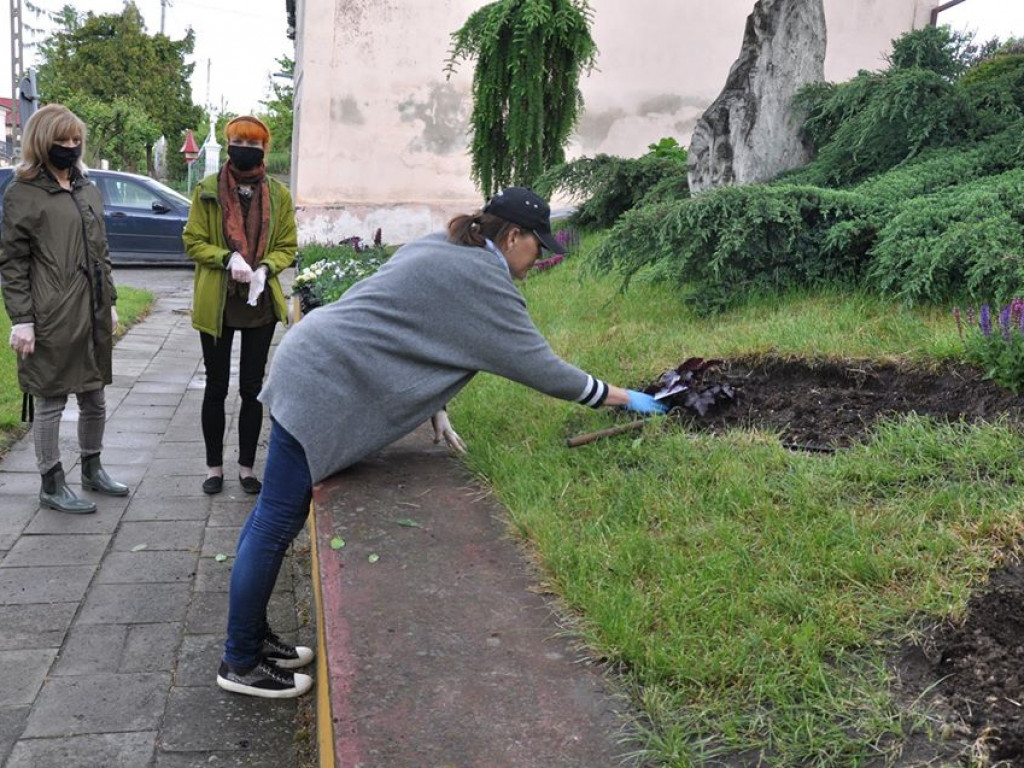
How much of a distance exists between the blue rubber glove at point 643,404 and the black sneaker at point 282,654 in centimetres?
144

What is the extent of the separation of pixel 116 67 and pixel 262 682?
44.0m

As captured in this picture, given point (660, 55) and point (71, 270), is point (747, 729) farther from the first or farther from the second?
point (660, 55)

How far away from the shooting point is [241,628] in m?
3.08

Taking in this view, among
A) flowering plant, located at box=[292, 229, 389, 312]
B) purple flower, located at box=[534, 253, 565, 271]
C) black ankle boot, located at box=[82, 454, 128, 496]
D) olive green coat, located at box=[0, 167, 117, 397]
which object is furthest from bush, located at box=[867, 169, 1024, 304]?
flowering plant, located at box=[292, 229, 389, 312]

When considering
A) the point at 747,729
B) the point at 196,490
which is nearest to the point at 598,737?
the point at 747,729

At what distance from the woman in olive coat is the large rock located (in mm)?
4139

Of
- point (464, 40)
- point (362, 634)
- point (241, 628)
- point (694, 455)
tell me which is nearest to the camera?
point (362, 634)

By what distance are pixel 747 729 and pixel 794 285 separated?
12.1 feet

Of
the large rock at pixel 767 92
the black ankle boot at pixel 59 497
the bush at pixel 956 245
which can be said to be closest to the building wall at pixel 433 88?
the large rock at pixel 767 92

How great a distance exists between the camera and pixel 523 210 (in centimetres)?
310

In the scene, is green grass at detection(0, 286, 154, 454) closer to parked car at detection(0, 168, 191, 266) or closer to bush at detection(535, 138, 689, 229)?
bush at detection(535, 138, 689, 229)

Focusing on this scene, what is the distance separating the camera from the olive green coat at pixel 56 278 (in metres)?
4.54

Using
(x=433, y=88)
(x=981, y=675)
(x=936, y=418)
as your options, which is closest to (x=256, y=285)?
(x=936, y=418)

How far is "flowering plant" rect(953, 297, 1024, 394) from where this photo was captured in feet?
11.6
